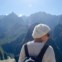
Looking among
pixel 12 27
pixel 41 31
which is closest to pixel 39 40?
pixel 41 31

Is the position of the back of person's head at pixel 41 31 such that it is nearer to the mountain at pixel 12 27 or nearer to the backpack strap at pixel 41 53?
the backpack strap at pixel 41 53

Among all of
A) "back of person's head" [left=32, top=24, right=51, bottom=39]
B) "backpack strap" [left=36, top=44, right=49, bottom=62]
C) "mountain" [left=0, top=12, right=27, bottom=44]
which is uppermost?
"back of person's head" [left=32, top=24, right=51, bottom=39]

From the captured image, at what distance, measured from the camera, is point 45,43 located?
4375mm

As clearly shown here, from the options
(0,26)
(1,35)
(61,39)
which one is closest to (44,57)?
(61,39)

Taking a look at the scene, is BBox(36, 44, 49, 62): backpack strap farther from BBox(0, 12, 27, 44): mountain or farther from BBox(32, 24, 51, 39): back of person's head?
BBox(0, 12, 27, 44): mountain

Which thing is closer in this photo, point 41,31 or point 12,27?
point 41,31

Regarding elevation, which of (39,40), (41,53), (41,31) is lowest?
(41,53)

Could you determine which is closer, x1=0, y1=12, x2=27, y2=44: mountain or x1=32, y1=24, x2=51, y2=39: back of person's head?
x1=32, y1=24, x2=51, y2=39: back of person's head

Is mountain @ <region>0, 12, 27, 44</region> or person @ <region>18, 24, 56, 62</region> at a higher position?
person @ <region>18, 24, 56, 62</region>

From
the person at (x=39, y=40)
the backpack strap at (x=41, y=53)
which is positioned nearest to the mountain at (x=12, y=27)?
the person at (x=39, y=40)

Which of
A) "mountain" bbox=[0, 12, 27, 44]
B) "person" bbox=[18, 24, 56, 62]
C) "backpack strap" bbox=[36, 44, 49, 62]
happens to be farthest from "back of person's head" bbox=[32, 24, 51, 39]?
"mountain" bbox=[0, 12, 27, 44]

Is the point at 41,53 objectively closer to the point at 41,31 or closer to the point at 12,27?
the point at 41,31

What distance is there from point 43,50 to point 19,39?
108 metres

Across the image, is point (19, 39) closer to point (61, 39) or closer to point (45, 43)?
point (61, 39)
